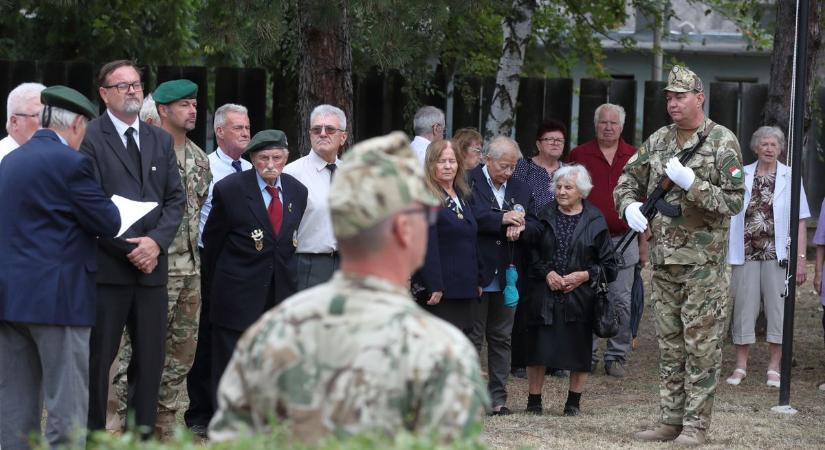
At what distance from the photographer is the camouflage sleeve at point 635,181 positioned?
7758mm

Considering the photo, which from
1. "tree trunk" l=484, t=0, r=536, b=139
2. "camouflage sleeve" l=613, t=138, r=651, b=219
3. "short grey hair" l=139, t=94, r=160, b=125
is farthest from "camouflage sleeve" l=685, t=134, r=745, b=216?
"tree trunk" l=484, t=0, r=536, b=139

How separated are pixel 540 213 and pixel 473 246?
670mm

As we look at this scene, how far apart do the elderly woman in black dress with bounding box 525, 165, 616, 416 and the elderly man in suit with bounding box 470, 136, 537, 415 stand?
0.19 metres

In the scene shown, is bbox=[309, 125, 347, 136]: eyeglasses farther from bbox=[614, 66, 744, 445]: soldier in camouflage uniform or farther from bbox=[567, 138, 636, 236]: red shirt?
bbox=[567, 138, 636, 236]: red shirt

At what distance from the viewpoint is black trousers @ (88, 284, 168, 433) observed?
6441 mm

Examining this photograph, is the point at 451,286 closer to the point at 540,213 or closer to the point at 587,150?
the point at 540,213

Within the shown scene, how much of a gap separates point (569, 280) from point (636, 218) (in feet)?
3.88

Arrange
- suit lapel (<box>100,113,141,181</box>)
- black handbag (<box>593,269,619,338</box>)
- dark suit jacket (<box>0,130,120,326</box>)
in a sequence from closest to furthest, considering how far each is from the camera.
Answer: dark suit jacket (<box>0,130,120,326</box>) → suit lapel (<box>100,113,141,181</box>) → black handbag (<box>593,269,619,338</box>)

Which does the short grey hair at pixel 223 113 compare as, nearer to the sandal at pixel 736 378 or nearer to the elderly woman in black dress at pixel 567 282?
the elderly woman in black dress at pixel 567 282

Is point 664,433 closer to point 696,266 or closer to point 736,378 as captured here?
point 696,266

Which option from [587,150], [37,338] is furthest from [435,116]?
[37,338]

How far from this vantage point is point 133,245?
21.2 feet

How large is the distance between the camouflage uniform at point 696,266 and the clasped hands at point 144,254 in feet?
9.90

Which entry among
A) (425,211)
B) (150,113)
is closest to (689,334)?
(150,113)
